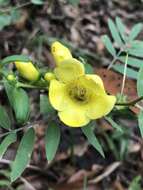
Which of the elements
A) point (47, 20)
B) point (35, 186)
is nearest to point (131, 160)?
point (35, 186)

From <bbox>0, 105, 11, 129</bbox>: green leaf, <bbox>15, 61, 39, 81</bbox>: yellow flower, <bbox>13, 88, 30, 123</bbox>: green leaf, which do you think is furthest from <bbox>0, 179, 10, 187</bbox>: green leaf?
<bbox>15, 61, 39, 81</bbox>: yellow flower

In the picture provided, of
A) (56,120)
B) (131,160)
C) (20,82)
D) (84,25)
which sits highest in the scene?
(20,82)

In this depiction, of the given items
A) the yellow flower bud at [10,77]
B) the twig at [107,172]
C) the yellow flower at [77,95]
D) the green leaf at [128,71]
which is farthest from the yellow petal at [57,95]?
the twig at [107,172]

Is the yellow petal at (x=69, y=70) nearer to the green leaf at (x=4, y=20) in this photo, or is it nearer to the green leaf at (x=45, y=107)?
the green leaf at (x=45, y=107)

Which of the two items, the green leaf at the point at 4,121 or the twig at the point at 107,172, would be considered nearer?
the green leaf at the point at 4,121

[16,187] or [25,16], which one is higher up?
[25,16]

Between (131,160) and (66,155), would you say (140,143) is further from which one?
(66,155)

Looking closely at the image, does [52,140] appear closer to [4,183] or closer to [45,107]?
[45,107]
